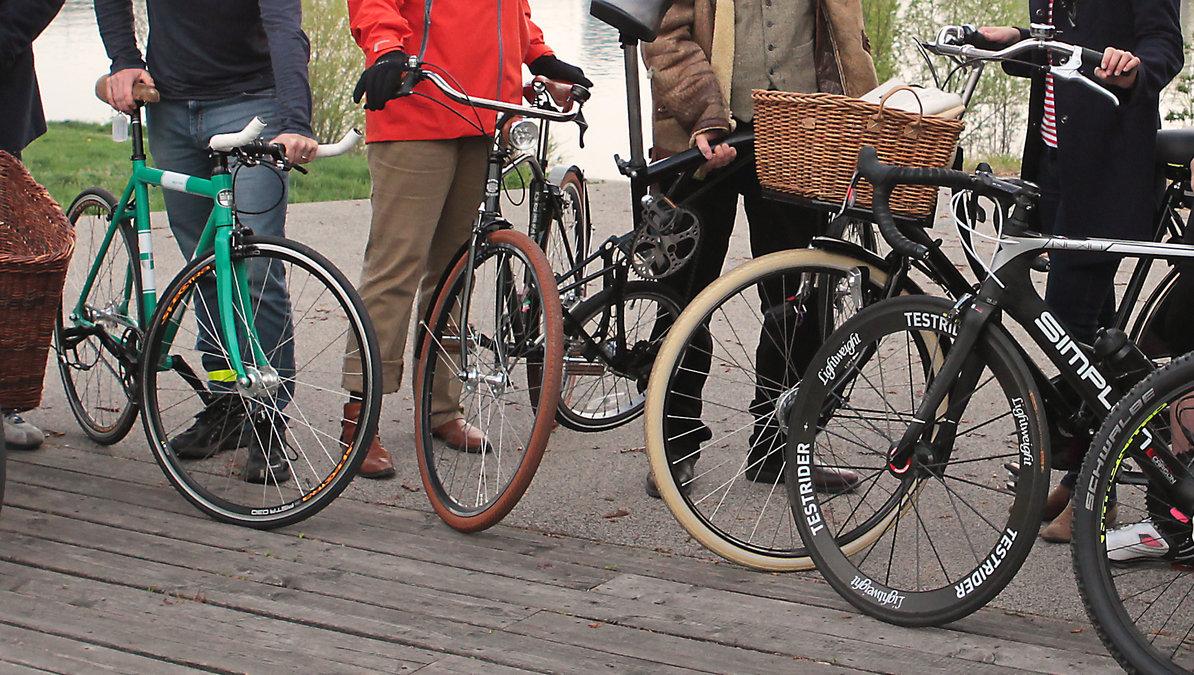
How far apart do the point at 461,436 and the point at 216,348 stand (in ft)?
2.74

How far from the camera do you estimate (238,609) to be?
138 inches

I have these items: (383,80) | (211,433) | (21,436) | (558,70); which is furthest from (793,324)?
(21,436)

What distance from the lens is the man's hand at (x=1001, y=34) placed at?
387 centimetres

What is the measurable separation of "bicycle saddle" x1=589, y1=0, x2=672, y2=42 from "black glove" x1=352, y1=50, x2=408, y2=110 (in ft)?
1.72

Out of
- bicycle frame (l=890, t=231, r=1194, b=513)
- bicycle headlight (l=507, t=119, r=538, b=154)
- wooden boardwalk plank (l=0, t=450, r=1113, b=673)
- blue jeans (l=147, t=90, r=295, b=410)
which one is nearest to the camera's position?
wooden boardwalk plank (l=0, t=450, r=1113, b=673)

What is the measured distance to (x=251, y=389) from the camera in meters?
4.32

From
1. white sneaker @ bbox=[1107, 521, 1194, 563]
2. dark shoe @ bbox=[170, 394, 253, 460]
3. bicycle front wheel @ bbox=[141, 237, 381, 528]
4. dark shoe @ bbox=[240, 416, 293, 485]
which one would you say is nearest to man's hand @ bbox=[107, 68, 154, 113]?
bicycle front wheel @ bbox=[141, 237, 381, 528]

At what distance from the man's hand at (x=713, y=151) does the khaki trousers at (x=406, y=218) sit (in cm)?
71

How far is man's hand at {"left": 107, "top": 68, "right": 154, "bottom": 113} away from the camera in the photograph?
4.66 m

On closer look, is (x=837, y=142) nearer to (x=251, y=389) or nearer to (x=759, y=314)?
(x=759, y=314)

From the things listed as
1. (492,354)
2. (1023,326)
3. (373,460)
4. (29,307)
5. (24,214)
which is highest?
(1023,326)

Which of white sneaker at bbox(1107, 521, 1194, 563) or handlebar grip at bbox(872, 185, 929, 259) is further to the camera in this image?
handlebar grip at bbox(872, 185, 929, 259)

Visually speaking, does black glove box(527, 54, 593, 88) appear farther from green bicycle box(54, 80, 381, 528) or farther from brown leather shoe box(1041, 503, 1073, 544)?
brown leather shoe box(1041, 503, 1073, 544)

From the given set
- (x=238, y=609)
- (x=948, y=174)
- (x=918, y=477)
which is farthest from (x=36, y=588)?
(x=948, y=174)
